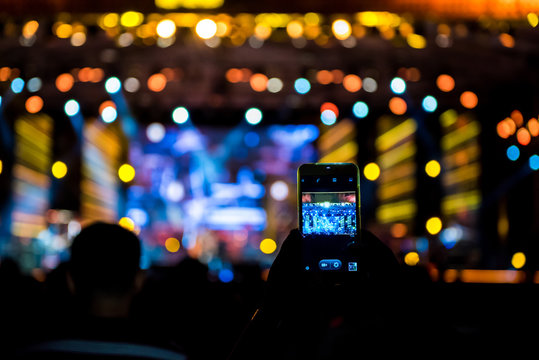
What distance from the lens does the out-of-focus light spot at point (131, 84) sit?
1216cm

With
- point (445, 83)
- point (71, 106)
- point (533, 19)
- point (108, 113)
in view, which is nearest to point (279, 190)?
point (108, 113)

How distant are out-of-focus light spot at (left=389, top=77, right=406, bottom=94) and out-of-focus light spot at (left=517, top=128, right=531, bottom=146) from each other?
8.40ft

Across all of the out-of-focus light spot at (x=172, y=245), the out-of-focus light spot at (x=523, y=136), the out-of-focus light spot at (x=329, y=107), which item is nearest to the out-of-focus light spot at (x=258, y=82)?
the out-of-focus light spot at (x=329, y=107)

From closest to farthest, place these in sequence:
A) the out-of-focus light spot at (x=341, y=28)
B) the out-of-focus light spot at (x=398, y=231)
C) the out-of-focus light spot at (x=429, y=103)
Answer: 1. the out-of-focus light spot at (x=341, y=28)
2. the out-of-focus light spot at (x=429, y=103)
3. the out-of-focus light spot at (x=398, y=231)

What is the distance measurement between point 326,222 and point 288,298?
0.59 metres

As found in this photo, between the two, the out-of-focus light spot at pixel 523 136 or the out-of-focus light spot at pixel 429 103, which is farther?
the out-of-focus light spot at pixel 429 103

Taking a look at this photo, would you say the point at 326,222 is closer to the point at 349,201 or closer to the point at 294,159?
the point at 349,201

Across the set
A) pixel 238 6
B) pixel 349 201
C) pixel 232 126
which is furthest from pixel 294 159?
pixel 349 201

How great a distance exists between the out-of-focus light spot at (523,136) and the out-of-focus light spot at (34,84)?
1034 centimetres

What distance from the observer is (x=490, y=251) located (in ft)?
40.6

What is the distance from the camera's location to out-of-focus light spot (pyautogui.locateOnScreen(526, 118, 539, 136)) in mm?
10868

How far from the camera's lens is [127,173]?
15422mm

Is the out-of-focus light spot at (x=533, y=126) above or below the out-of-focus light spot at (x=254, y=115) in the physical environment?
below

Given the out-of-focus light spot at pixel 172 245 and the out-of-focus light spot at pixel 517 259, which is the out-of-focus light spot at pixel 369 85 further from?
the out-of-focus light spot at pixel 172 245
